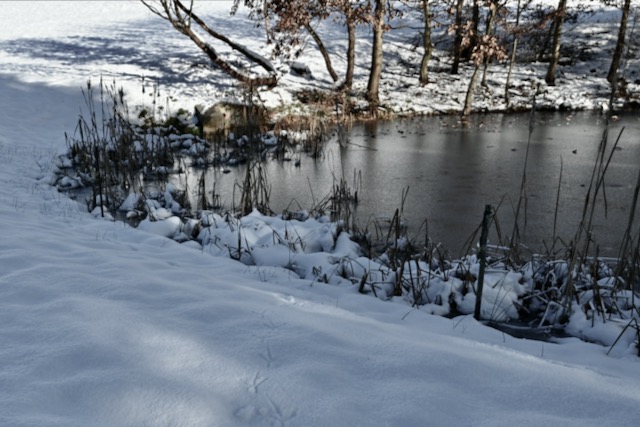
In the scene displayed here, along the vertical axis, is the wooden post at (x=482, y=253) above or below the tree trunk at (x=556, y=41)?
below

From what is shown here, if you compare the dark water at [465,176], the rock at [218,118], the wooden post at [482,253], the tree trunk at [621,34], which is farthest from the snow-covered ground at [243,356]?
the tree trunk at [621,34]

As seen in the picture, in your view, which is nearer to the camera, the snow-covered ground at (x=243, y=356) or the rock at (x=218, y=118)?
the snow-covered ground at (x=243, y=356)

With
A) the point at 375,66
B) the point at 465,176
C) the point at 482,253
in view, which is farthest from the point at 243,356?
the point at 375,66

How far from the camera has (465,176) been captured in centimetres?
725

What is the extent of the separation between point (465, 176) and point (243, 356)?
585 cm

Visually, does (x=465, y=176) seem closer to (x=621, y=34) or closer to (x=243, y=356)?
(x=243, y=356)

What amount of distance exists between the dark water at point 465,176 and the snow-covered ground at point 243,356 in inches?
81.3

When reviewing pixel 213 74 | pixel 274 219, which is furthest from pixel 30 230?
pixel 213 74

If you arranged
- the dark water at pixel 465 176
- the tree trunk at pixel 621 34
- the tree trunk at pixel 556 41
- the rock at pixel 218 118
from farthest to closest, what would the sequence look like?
the tree trunk at pixel 556 41 < the tree trunk at pixel 621 34 < the rock at pixel 218 118 < the dark water at pixel 465 176

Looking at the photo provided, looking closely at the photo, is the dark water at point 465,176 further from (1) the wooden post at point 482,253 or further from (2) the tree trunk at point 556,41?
(2) the tree trunk at point 556,41

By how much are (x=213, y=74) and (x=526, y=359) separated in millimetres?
12503

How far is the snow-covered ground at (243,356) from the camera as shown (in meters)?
1.66

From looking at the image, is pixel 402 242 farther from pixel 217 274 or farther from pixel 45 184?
pixel 45 184

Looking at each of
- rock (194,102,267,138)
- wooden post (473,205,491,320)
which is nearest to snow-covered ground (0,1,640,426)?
wooden post (473,205,491,320)
